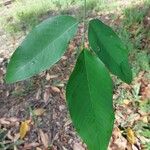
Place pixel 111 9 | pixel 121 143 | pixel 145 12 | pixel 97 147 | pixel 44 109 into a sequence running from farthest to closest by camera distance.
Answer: pixel 111 9, pixel 145 12, pixel 44 109, pixel 121 143, pixel 97 147

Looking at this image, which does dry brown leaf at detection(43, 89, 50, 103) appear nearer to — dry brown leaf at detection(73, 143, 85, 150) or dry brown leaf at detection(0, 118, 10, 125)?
dry brown leaf at detection(0, 118, 10, 125)

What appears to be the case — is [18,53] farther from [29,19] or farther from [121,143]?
[29,19]

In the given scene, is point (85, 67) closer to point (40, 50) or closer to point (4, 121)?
point (40, 50)

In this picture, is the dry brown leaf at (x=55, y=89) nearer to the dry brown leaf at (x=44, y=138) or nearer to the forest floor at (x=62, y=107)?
the forest floor at (x=62, y=107)

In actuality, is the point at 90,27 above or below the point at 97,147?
above

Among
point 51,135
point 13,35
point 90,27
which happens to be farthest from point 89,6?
point 90,27

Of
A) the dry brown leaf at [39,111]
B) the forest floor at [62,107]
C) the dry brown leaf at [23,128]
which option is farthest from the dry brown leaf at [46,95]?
the dry brown leaf at [23,128]

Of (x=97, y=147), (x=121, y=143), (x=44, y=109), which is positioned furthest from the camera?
(x=44, y=109)
